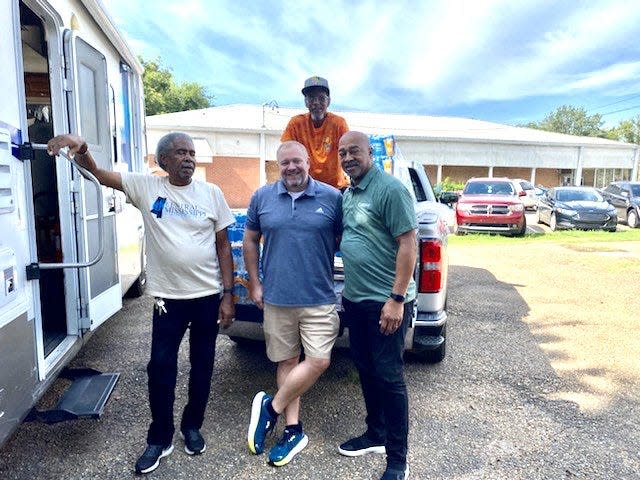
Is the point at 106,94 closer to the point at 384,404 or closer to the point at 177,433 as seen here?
the point at 177,433

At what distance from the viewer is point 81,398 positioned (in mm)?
2805

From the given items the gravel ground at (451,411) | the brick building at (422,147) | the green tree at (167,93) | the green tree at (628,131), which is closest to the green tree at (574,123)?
the green tree at (628,131)

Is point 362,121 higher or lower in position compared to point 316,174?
higher

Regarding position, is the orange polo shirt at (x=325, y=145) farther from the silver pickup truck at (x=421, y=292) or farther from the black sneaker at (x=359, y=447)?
the black sneaker at (x=359, y=447)

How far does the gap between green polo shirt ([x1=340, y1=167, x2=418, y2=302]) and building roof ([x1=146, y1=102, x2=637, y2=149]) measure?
20.5 meters

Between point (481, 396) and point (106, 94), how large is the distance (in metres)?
3.57

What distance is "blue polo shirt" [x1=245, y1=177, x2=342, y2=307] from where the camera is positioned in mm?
2568

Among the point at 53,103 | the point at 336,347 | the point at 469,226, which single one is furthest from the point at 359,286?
the point at 469,226

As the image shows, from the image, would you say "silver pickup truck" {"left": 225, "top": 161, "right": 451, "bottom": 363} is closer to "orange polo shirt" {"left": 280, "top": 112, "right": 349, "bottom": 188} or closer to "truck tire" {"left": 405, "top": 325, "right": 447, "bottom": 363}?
"truck tire" {"left": 405, "top": 325, "right": 447, "bottom": 363}

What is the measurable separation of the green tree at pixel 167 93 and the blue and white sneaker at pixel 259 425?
34321 millimetres

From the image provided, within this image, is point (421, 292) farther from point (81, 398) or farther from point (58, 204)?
point (58, 204)

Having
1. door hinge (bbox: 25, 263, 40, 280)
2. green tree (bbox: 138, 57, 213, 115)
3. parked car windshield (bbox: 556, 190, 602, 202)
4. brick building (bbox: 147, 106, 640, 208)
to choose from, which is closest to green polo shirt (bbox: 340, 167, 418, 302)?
door hinge (bbox: 25, 263, 40, 280)

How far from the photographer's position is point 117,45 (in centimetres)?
399

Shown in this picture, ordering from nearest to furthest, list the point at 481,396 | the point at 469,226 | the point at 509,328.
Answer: the point at 481,396, the point at 509,328, the point at 469,226
